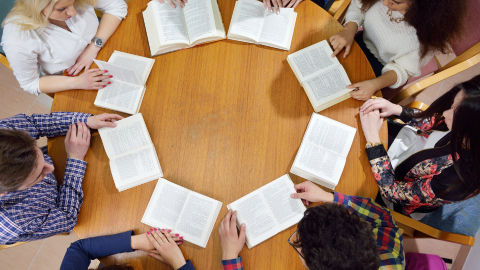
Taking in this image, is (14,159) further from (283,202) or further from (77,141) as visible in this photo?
(283,202)

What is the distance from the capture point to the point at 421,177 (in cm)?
121

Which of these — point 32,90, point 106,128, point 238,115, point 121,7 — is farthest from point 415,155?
point 32,90

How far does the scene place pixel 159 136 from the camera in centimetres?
128

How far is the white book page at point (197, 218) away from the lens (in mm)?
1161

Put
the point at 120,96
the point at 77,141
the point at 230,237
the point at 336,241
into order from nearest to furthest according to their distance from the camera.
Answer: the point at 336,241
the point at 230,237
the point at 77,141
the point at 120,96

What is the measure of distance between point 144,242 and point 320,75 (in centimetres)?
112

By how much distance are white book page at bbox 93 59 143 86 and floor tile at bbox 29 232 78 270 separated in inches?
53.8

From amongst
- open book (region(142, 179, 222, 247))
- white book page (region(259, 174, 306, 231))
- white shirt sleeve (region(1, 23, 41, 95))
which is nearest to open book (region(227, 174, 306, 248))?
white book page (region(259, 174, 306, 231))

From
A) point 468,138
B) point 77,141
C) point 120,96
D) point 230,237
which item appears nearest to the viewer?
point 468,138

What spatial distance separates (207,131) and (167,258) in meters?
0.57

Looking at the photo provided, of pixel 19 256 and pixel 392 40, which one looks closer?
pixel 392 40

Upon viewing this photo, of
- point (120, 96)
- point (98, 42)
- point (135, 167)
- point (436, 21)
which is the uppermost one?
point (436, 21)

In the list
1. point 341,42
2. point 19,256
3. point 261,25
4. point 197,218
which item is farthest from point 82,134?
point 19,256

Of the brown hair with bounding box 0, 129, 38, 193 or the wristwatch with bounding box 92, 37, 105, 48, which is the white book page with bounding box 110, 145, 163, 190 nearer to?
the brown hair with bounding box 0, 129, 38, 193
